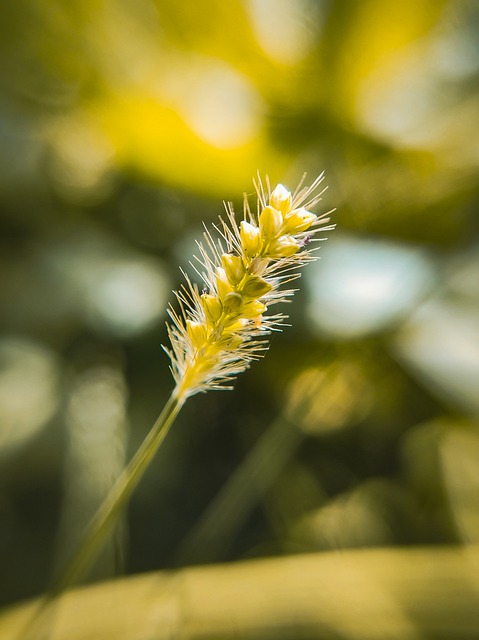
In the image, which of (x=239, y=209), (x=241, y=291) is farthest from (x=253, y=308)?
(x=239, y=209)

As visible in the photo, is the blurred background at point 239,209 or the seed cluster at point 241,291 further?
the blurred background at point 239,209

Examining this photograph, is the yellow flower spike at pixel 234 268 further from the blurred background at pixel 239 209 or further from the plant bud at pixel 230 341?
the blurred background at pixel 239 209

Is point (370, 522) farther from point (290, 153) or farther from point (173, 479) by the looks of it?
point (290, 153)

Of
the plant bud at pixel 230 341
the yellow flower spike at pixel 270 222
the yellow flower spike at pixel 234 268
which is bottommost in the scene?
the plant bud at pixel 230 341

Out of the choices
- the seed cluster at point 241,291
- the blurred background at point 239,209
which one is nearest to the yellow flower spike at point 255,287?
the seed cluster at point 241,291

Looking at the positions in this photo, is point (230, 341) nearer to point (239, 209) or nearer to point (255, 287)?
point (255, 287)

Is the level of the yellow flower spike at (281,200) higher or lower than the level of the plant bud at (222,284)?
higher
